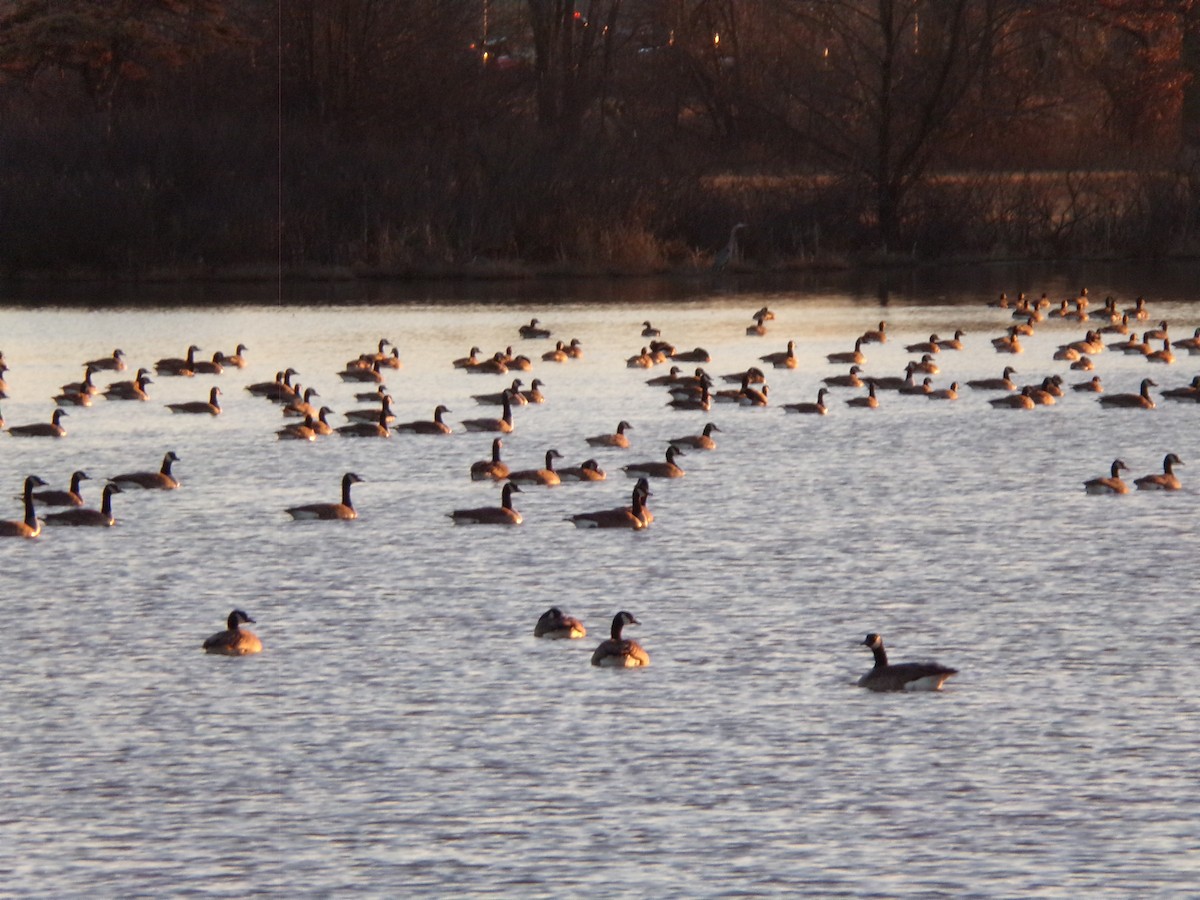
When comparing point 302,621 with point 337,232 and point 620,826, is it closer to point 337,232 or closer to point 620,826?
point 620,826

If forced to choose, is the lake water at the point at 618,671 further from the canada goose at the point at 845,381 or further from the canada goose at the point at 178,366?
the canada goose at the point at 178,366

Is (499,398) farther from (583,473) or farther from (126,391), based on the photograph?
(583,473)

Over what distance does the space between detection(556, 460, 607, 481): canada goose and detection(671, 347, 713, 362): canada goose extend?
12.5m

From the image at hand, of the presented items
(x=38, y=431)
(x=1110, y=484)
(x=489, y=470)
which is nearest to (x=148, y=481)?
(x=489, y=470)

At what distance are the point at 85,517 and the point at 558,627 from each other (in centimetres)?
758

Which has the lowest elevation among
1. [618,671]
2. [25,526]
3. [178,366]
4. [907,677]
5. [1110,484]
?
[618,671]

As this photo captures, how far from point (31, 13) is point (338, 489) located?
39.6m

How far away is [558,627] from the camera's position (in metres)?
16.8

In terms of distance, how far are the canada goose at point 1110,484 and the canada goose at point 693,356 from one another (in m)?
14.2

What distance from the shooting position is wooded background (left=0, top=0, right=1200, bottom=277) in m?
57.6

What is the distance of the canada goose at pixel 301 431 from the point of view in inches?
1149

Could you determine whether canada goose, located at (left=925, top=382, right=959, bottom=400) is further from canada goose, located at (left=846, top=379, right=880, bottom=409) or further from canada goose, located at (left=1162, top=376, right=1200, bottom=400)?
canada goose, located at (left=1162, top=376, right=1200, bottom=400)

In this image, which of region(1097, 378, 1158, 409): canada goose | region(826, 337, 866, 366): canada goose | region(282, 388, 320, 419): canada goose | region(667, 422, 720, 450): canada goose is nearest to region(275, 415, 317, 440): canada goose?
region(282, 388, 320, 419): canada goose

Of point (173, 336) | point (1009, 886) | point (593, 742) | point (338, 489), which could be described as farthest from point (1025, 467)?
point (173, 336)
